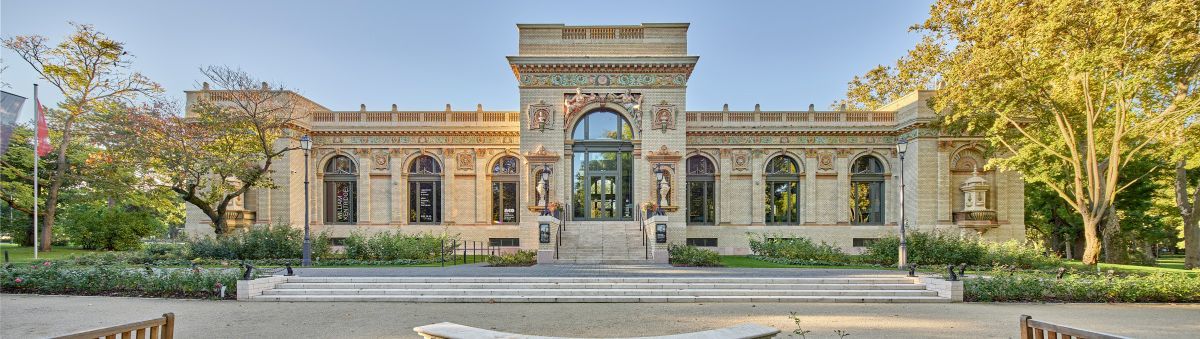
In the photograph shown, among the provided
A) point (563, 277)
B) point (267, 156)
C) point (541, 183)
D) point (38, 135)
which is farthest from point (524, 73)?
point (38, 135)

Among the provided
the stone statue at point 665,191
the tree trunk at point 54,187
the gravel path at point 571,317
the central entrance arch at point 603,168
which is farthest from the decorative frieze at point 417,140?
the gravel path at point 571,317

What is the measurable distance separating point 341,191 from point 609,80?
13128 millimetres

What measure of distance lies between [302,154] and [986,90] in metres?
26.7

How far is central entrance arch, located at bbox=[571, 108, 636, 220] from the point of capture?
24.1 meters

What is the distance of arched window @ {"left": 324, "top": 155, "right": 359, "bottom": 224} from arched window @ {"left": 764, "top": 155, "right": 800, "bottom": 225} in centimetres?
1845

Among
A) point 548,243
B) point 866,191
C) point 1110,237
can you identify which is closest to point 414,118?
point 548,243

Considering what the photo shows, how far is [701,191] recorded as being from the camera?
26.5 metres

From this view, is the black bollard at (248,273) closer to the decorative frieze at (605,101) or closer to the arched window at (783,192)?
the decorative frieze at (605,101)

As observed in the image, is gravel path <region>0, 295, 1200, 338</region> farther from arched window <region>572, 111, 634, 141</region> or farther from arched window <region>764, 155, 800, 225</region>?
arched window <region>764, 155, 800, 225</region>

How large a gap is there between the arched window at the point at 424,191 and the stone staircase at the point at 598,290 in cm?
1318

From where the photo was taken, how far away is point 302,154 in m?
26.2

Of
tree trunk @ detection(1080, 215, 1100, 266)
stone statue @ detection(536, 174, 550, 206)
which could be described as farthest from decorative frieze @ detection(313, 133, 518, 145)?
tree trunk @ detection(1080, 215, 1100, 266)

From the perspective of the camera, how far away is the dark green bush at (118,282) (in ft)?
40.8

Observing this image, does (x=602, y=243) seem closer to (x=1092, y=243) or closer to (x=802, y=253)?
(x=802, y=253)
